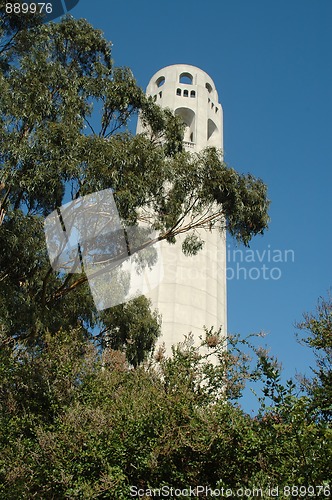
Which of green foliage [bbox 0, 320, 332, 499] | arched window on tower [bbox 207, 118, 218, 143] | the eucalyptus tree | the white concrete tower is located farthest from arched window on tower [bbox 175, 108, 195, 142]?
green foliage [bbox 0, 320, 332, 499]

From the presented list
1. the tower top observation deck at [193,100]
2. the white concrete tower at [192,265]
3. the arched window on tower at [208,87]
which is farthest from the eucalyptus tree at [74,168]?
the arched window on tower at [208,87]

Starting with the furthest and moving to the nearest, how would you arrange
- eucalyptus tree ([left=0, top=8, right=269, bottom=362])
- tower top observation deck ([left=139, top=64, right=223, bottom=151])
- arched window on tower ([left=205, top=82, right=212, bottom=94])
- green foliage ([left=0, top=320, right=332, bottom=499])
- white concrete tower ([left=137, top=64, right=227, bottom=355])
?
arched window on tower ([left=205, top=82, right=212, bottom=94]) < tower top observation deck ([left=139, top=64, right=223, bottom=151]) < white concrete tower ([left=137, top=64, right=227, bottom=355]) < eucalyptus tree ([left=0, top=8, right=269, bottom=362]) < green foliage ([left=0, top=320, right=332, bottom=499])

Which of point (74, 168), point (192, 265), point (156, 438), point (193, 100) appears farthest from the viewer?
point (193, 100)

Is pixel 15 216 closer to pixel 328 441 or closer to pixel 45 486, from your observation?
pixel 45 486

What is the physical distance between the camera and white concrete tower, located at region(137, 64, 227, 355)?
2369cm

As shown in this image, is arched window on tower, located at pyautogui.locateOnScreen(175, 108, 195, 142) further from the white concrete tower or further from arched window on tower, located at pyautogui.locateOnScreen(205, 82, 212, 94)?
arched window on tower, located at pyautogui.locateOnScreen(205, 82, 212, 94)

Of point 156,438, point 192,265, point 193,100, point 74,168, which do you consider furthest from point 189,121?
point 156,438

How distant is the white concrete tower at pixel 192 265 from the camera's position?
23.7 meters

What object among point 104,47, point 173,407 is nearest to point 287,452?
point 173,407

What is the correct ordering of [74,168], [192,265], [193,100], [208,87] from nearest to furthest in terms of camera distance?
[74,168]
[192,265]
[193,100]
[208,87]

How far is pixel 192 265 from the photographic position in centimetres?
2541

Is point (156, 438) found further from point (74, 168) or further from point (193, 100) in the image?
point (193, 100)

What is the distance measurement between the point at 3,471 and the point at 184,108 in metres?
26.4

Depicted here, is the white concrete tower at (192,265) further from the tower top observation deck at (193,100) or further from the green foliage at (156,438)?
the green foliage at (156,438)
